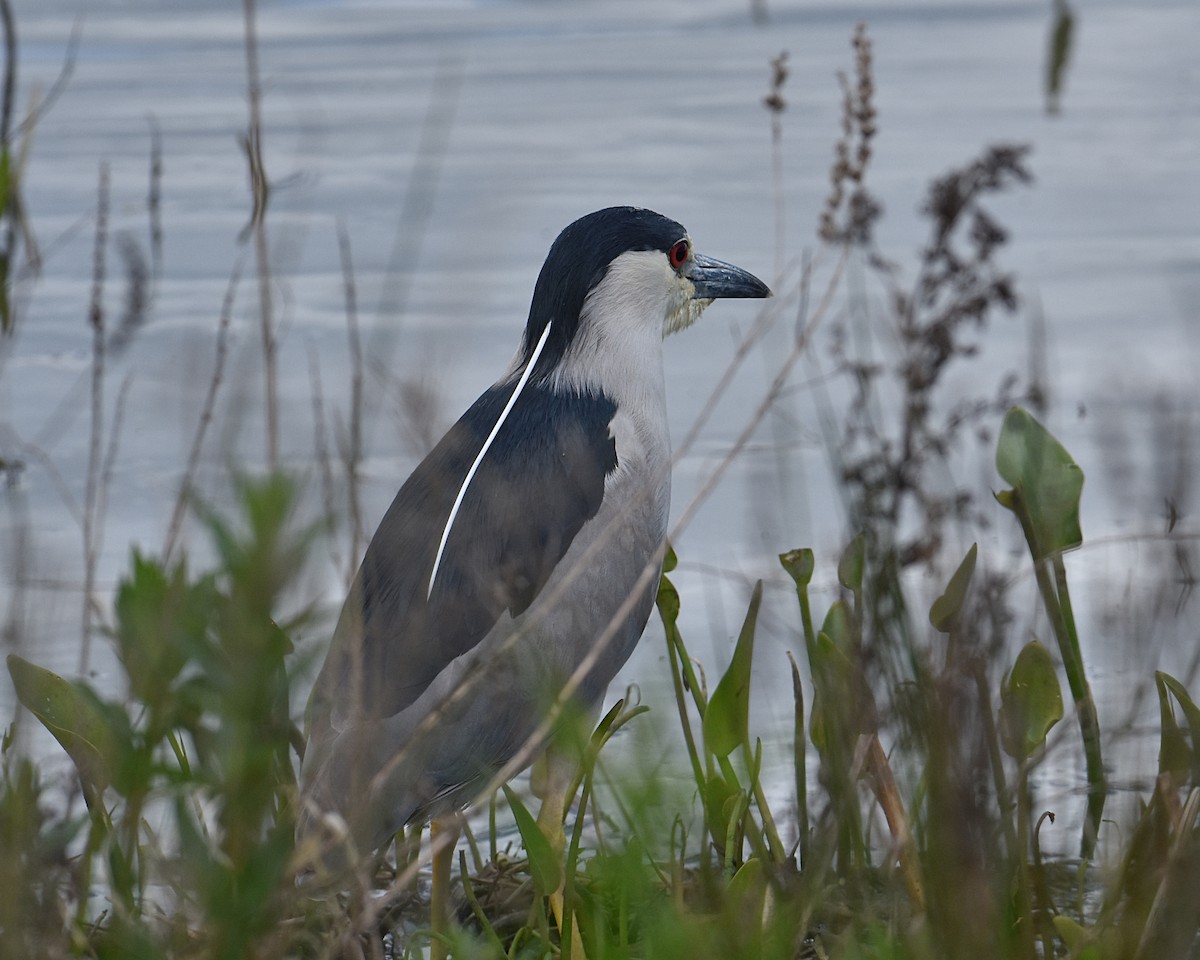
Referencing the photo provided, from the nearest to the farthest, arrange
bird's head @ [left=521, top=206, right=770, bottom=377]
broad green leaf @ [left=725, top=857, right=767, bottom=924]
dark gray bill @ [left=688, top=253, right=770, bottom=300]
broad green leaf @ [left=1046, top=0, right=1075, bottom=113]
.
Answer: broad green leaf @ [left=725, top=857, right=767, bottom=924] < bird's head @ [left=521, top=206, right=770, bottom=377] < dark gray bill @ [left=688, top=253, right=770, bottom=300] < broad green leaf @ [left=1046, top=0, right=1075, bottom=113]

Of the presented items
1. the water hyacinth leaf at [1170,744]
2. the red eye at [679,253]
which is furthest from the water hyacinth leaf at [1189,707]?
the red eye at [679,253]

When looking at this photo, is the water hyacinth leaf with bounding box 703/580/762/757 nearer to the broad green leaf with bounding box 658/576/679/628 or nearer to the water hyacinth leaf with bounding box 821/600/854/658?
the water hyacinth leaf with bounding box 821/600/854/658

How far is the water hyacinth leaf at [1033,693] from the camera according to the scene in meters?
2.45

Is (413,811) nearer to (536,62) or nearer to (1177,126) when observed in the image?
(1177,126)

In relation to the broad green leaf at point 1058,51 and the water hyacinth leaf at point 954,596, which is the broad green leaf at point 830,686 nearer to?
the water hyacinth leaf at point 954,596

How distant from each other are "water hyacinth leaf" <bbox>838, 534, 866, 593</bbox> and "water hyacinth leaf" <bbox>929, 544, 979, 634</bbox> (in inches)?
4.6

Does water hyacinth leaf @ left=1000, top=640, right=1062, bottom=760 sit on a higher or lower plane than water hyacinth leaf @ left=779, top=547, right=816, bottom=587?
lower

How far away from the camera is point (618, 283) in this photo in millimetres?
3566

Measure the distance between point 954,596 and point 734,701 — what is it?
0.34m

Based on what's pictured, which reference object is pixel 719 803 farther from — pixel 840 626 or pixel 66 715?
pixel 66 715

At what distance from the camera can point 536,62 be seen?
8.14m

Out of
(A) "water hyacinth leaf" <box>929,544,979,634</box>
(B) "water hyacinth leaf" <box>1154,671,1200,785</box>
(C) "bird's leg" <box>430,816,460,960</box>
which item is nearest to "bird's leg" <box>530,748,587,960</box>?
(C) "bird's leg" <box>430,816,460,960</box>

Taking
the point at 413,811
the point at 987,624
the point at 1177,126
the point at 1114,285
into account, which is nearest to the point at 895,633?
the point at 987,624

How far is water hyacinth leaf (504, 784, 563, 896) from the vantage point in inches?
85.5
